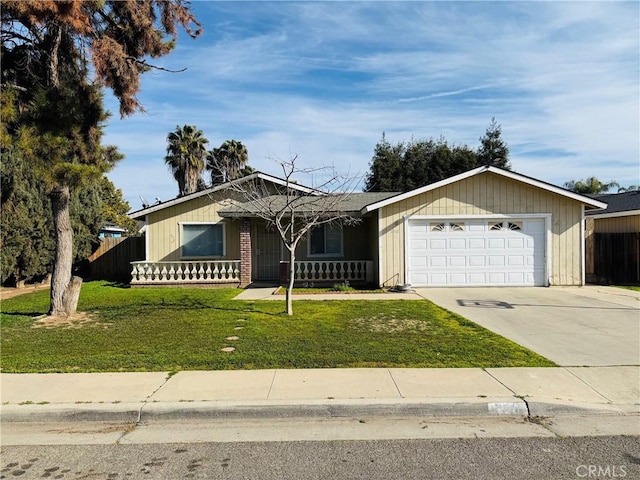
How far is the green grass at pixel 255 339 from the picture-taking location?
21.4 feet

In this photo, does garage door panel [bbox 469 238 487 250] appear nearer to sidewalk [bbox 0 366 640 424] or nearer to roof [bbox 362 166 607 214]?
roof [bbox 362 166 607 214]

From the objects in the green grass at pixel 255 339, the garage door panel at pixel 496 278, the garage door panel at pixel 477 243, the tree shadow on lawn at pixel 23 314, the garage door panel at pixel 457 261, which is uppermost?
the garage door panel at pixel 477 243

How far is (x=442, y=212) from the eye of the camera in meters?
15.1

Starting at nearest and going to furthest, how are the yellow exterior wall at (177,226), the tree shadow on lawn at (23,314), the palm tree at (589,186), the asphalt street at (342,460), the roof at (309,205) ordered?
the asphalt street at (342,460), the tree shadow on lawn at (23,314), the roof at (309,205), the yellow exterior wall at (177,226), the palm tree at (589,186)

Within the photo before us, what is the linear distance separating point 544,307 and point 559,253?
186 inches

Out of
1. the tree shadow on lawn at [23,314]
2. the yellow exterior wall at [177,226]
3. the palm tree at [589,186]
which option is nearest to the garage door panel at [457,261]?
the yellow exterior wall at [177,226]

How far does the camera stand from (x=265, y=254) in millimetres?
18203

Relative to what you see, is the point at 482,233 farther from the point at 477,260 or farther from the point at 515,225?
the point at 515,225

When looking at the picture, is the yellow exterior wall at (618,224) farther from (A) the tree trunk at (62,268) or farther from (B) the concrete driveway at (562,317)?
(A) the tree trunk at (62,268)

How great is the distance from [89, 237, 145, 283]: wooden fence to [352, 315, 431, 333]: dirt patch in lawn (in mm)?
13568

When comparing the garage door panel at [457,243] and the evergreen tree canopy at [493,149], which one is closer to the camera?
the garage door panel at [457,243]

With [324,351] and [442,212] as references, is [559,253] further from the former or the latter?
[324,351]

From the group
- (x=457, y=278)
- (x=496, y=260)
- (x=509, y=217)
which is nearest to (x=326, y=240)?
(x=457, y=278)

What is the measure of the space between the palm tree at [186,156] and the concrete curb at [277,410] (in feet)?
103
